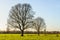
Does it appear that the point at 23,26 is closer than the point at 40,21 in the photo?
Yes

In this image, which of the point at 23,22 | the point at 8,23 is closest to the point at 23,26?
the point at 23,22

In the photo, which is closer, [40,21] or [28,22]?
[28,22]

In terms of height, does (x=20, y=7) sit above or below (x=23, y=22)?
above

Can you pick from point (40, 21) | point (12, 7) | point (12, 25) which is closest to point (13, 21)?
point (12, 25)

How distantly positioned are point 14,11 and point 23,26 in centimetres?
669

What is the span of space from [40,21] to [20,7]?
24311 mm

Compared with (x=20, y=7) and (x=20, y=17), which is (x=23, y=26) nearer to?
(x=20, y=17)

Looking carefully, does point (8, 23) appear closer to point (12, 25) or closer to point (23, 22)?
point (12, 25)

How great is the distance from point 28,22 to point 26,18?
1.71 metres

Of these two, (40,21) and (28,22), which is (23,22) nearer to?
(28,22)

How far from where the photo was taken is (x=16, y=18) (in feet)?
196

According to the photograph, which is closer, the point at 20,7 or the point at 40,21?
the point at 20,7

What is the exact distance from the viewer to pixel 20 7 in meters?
61.0

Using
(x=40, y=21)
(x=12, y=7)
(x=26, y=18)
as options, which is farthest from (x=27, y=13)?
(x=40, y=21)
